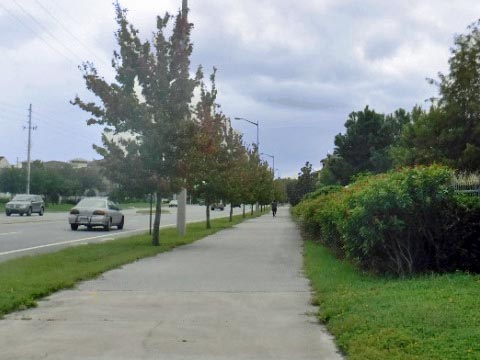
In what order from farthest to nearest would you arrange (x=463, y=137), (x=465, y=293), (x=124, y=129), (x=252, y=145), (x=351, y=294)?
(x=252, y=145) → (x=463, y=137) → (x=124, y=129) → (x=351, y=294) → (x=465, y=293)

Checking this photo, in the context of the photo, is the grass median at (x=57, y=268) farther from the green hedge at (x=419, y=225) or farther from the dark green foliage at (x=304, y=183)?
the dark green foliage at (x=304, y=183)

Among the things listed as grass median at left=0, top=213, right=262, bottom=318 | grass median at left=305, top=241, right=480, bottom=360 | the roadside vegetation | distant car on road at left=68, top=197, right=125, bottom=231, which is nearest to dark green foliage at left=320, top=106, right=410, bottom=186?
distant car on road at left=68, top=197, right=125, bottom=231

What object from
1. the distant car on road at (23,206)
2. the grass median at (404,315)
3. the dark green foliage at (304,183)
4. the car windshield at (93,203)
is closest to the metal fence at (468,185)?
the grass median at (404,315)

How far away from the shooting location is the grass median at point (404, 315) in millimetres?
5927

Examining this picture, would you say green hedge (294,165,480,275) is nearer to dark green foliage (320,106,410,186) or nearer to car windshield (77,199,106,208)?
car windshield (77,199,106,208)

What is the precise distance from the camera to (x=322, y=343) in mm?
6727

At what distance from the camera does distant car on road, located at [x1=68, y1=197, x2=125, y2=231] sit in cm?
2822

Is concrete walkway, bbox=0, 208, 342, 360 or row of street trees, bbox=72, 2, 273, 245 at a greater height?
row of street trees, bbox=72, 2, 273, 245

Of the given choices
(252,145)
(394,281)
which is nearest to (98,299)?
(394,281)

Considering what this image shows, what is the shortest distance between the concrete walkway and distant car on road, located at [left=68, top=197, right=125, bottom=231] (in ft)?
52.7

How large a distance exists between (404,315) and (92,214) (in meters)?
22.8

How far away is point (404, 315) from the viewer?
7117 millimetres

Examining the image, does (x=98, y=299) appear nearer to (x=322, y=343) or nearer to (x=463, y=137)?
(x=322, y=343)

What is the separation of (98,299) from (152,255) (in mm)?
6675
